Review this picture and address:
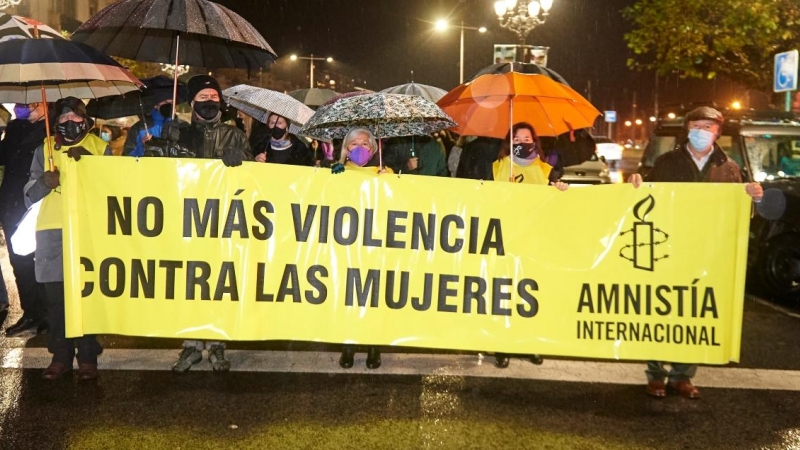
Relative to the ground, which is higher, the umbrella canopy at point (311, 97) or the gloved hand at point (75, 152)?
the umbrella canopy at point (311, 97)

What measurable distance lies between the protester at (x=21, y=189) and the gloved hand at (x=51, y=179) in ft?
6.01

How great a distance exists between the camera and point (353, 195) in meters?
4.73

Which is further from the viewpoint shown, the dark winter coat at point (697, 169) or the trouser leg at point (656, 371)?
the dark winter coat at point (697, 169)

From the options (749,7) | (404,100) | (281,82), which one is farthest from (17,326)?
(281,82)

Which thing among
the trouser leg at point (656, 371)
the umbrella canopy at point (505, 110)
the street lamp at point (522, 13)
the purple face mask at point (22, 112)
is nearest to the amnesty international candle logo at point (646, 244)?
the trouser leg at point (656, 371)

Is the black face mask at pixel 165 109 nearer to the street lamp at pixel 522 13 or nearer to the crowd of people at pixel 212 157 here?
the crowd of people at pixel 212 157

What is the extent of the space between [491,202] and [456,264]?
46 cm

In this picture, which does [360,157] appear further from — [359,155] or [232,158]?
[232,158]

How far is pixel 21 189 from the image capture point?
627 centimetres

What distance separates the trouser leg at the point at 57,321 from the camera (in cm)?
481

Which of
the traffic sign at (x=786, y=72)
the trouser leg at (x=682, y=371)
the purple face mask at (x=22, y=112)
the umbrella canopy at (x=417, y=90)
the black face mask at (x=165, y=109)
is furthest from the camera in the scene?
the traffic sign at (x=786, y=72)

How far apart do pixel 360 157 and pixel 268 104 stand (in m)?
2.17

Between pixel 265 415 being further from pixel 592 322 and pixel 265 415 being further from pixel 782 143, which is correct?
pixel 782 143

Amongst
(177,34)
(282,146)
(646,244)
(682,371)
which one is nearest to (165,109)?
(282,146)
